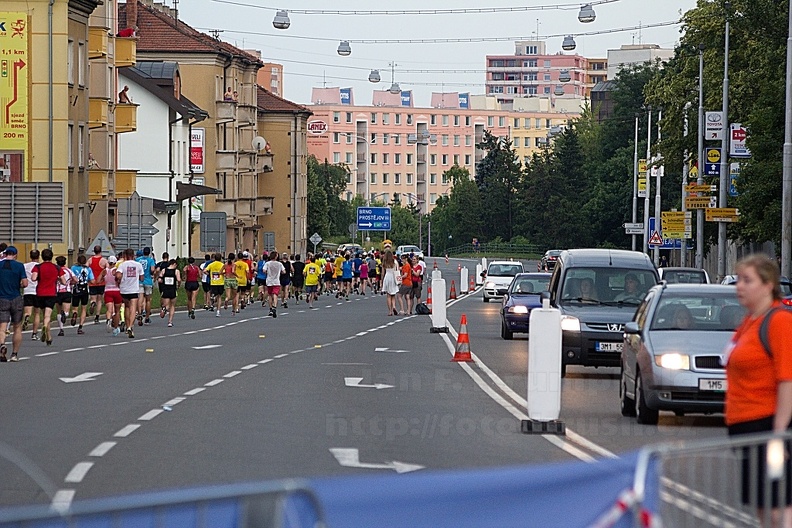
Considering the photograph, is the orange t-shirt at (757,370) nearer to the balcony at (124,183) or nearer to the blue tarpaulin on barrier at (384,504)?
the blue tarpaulin on barrier at (384,504)

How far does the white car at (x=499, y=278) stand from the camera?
6222 cm

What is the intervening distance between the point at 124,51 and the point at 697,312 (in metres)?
52.3

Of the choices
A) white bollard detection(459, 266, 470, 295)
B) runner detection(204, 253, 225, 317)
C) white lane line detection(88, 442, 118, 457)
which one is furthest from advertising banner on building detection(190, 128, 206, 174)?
white lane line detection(88, 442, 118, 457)

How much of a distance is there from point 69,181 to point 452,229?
115530 mm

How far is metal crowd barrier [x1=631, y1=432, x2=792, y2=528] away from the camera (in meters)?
5.41

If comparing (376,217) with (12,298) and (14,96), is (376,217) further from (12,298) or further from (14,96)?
(12,298)

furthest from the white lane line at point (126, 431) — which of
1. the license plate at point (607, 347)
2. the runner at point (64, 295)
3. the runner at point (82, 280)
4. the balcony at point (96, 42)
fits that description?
the balcony at point (96, 42)

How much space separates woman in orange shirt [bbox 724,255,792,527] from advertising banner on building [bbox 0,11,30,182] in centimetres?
4852

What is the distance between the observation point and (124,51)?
66188 millimetres

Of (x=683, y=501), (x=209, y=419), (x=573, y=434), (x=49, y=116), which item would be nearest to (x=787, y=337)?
(x=683, y=501)

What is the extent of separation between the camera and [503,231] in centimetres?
16050

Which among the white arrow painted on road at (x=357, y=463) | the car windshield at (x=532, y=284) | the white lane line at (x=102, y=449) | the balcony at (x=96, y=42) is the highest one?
the balcony at (x=96, y=42)

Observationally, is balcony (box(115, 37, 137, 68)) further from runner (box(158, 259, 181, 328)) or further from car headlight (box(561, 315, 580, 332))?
car headlight (box(561, 315, 580, 332))

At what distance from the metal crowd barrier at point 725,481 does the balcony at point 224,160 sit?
9069 centimetres
